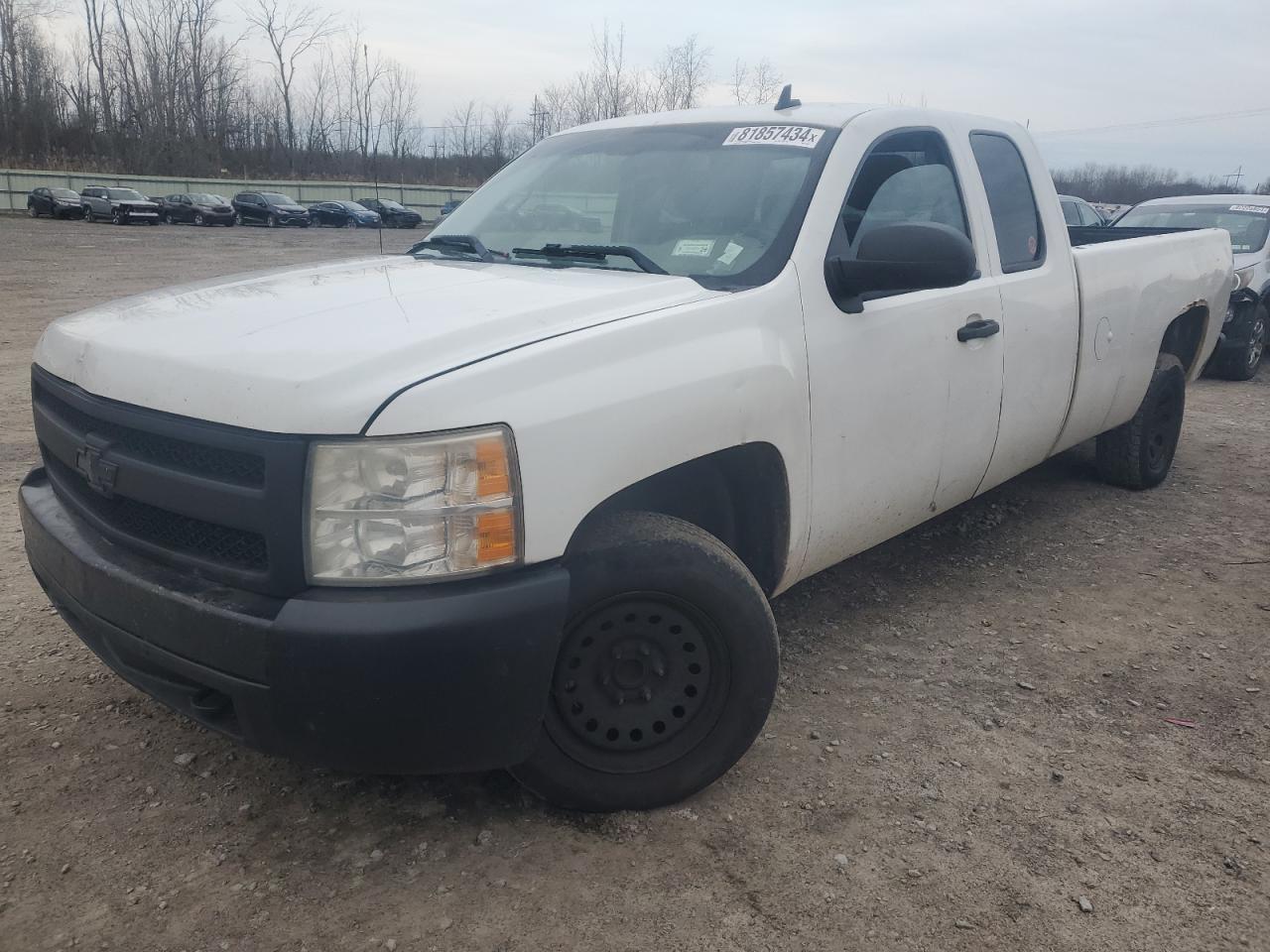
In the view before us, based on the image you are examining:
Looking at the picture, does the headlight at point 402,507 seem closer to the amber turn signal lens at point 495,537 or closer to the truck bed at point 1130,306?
the amber turn signal lens at point 495,537

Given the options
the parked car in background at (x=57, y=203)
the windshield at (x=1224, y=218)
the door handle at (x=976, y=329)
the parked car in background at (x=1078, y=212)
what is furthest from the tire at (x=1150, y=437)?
the parked car in background at (x=57, y=203)

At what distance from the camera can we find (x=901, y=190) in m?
3.56

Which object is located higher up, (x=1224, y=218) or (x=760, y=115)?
(x=760, y=115)

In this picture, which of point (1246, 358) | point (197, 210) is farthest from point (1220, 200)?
point (197, 210)

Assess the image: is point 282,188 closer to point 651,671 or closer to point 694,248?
point 694,248

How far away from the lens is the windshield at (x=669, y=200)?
3.11 m

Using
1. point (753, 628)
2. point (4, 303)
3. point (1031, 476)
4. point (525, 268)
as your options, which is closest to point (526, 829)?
point (753, 628)

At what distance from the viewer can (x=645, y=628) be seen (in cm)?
256

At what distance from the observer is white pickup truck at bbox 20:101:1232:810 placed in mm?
2125

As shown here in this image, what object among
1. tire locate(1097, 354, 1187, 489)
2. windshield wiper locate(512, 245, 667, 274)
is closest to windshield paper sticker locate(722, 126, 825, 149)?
windshield wiper locate(512, 245, 667, 274)

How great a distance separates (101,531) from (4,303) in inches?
544

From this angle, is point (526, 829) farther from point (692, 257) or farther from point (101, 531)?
point (692, 257)

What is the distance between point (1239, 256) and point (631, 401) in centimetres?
1000

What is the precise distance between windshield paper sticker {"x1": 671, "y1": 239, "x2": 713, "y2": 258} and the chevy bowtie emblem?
1682 millimetres
